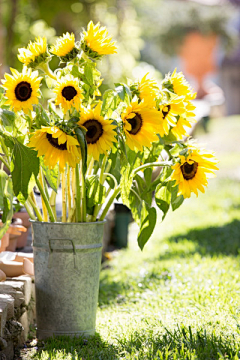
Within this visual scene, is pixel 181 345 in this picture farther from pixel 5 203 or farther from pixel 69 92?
pixel 69 92

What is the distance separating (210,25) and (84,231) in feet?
59.5

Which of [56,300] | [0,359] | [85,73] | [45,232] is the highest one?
[85,73]

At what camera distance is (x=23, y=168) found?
203cm

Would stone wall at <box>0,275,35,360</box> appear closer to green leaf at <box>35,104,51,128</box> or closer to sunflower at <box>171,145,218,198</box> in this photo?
green leaf at <box>35,104,51,128</box>

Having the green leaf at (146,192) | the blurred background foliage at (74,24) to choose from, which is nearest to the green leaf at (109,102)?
the green leaf at (146,192)

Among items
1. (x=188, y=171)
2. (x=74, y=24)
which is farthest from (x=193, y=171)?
(x=74, y=24)

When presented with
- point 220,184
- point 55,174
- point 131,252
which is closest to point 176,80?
point 55,174

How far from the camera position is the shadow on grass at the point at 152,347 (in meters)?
1.94

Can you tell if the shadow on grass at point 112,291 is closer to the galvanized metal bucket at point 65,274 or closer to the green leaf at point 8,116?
the galvanized metal bucket at point 65,274

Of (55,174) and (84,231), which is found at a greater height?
(55,174)

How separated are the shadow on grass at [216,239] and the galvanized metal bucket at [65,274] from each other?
2009 mm

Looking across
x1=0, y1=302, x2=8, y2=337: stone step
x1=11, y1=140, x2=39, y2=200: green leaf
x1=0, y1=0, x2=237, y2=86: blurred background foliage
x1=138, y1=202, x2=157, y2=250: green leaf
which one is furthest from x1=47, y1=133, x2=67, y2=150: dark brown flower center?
x1=0, y1=0, x2=237, y2=86: blurred background foliage

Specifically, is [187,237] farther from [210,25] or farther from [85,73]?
[210,25]

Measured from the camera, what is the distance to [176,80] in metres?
2.22
